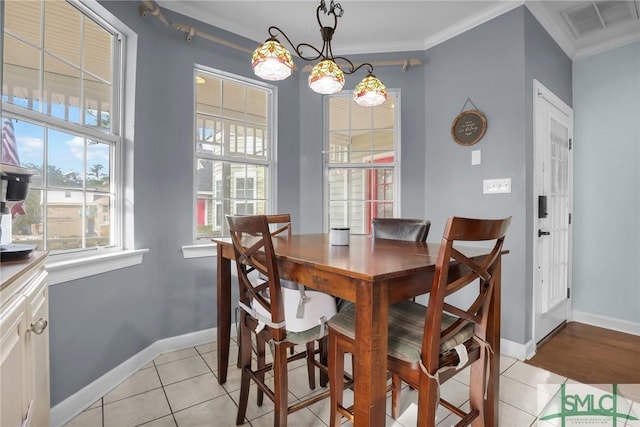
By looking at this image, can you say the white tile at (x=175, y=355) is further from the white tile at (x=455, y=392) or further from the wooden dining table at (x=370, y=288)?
the white tile at (x=455, y=392)

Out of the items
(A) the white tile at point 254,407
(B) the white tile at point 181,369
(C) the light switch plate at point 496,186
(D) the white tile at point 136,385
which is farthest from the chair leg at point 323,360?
(C) the light switch plate at point 496,186

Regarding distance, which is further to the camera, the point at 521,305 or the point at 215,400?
the point at 521,305

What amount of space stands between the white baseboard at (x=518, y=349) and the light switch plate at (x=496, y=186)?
3.92 ft

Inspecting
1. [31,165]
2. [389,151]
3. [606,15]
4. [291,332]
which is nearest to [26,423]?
[291,332]

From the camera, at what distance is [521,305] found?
7.76 ft

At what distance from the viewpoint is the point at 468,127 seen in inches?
105

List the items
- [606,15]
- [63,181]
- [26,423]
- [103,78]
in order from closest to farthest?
[26,423], [63,181], [103,78], [606,15]

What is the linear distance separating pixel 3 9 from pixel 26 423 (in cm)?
176

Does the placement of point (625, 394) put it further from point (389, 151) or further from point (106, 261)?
point (106, 261)

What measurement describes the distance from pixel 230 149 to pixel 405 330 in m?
2.31

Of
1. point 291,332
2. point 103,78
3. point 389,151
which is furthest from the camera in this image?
point 389,151

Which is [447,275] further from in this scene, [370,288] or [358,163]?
[358,163]

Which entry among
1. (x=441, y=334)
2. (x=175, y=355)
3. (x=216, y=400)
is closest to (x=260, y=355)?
(x=216, y=400)

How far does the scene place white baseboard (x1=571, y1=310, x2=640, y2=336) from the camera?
9.11 feet
